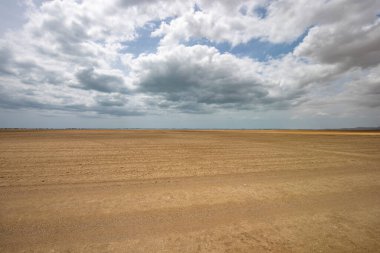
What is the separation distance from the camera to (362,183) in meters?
9.09

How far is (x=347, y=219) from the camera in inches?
220

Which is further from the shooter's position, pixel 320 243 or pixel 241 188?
pixel 241 188

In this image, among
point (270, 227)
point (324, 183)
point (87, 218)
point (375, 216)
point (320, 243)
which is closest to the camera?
point (320, 243)

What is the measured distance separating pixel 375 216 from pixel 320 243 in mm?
2662

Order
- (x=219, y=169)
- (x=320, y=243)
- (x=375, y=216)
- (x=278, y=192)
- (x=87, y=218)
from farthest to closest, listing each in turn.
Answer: (x=219, y=169) < (x=278, y=192) < (x=375, y=216) < (x=87, y=218) < (x=320, y=243)

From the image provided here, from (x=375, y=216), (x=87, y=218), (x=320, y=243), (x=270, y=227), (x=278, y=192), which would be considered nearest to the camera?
(x=320, y=243)

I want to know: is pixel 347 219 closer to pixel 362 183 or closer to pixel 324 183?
pixel 324 183

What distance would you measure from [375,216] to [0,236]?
908cm

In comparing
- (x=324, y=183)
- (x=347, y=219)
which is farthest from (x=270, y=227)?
(x=324, y=183)

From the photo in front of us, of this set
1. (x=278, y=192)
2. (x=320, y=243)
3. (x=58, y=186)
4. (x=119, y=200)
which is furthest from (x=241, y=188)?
(x=58, y=186)

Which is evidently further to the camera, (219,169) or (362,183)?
(219,169)

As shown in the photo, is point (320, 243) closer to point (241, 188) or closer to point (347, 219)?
point (347, 219)

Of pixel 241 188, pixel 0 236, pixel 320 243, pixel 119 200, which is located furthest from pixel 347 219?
pixel 0 236

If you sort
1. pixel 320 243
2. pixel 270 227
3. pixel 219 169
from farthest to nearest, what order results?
pixel 219 169 → pixel 270 227 → pixel 320 243
